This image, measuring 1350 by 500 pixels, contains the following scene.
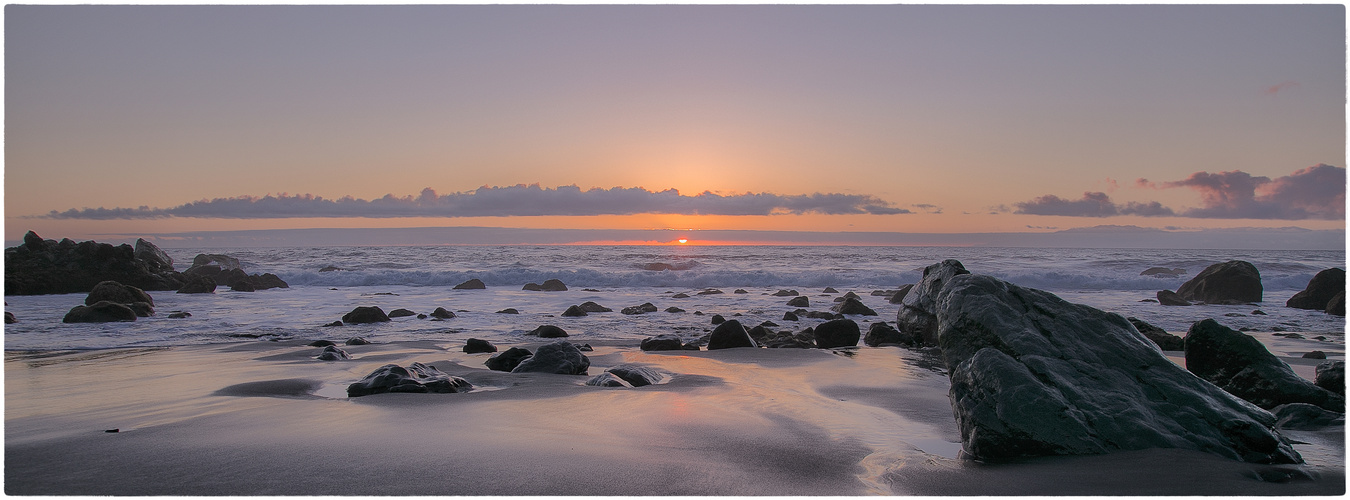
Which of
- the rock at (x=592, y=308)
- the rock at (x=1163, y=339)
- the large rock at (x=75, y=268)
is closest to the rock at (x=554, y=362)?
the rock at (x=1163, y=339)

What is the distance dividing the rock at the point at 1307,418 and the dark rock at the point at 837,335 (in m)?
4.93

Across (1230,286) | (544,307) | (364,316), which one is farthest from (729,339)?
(1230,286)

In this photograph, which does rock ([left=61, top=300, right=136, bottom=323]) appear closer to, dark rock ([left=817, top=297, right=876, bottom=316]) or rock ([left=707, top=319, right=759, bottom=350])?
rock ([left=707, top=319, right=759, bottom=350])

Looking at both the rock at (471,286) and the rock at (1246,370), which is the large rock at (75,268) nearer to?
the rock at (471,286)

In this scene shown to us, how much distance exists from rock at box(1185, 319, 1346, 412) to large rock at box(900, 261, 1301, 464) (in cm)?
132

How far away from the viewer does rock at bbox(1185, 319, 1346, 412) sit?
14.8 feet

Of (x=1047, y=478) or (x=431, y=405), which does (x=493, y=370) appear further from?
(x=1047, y=478)

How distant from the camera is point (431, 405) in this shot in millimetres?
4625

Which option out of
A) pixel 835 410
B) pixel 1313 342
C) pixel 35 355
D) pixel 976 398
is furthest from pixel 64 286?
pixel 1313 342

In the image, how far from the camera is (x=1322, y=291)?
46.6 ft

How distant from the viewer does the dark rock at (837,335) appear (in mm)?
8836

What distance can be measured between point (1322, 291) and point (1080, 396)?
15.8 meters

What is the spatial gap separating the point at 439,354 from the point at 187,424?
367cm

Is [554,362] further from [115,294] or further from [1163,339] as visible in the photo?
[115,294]
